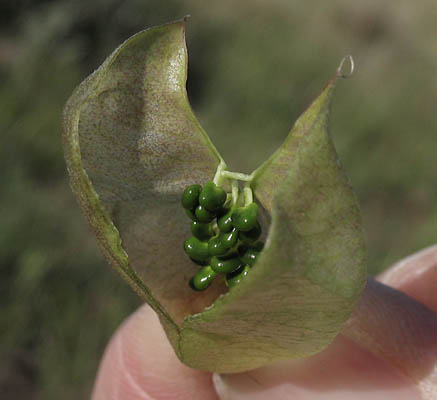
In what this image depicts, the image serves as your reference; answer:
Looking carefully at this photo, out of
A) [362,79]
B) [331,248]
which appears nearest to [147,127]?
[331,248]

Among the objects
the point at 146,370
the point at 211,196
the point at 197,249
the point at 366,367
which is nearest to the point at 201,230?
the point at 197,249

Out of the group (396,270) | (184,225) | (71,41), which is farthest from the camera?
(71,41)

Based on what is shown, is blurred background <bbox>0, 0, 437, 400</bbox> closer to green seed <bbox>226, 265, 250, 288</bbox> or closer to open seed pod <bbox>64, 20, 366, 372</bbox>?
open seed pod <bbox>64, 20, 366, 372</bbox>

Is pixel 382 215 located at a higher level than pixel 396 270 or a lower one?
lower

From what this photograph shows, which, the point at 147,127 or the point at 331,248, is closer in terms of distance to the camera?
the point at 331,248

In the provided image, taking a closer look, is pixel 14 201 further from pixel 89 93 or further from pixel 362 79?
pixel 362 79

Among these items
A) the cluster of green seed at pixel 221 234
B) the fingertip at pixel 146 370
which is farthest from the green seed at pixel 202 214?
the fingertip at pixel 146 370

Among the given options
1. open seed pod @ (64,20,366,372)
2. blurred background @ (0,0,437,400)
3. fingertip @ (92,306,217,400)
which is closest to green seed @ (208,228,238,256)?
open seed pod @ (64,20,366,372)
